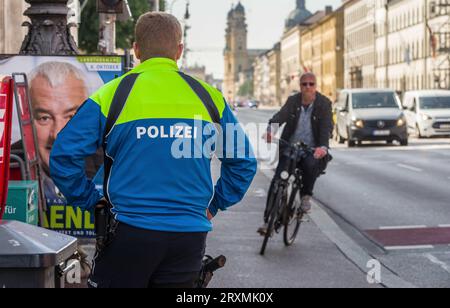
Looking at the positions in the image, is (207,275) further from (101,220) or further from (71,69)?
(71,69)

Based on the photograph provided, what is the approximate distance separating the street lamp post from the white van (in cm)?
3272

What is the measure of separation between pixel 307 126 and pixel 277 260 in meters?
1.78

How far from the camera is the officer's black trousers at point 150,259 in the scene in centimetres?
445

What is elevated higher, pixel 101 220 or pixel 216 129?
pixel 216 129

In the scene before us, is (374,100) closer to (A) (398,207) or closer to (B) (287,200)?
(A) (398,207)

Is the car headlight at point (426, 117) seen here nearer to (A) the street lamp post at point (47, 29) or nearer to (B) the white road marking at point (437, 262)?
(B) the white road marking at point (437, 262)

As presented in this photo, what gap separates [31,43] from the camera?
32.2 ft

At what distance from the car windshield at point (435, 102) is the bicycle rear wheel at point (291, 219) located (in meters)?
30.6

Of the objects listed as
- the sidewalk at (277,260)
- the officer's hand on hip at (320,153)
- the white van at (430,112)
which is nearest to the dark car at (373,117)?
the white van at (430,112)

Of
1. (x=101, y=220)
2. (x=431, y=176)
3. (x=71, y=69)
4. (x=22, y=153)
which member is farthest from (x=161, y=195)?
(x=431, y=176)

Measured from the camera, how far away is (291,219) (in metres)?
12.1

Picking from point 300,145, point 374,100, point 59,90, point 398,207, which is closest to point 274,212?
point 300,145
